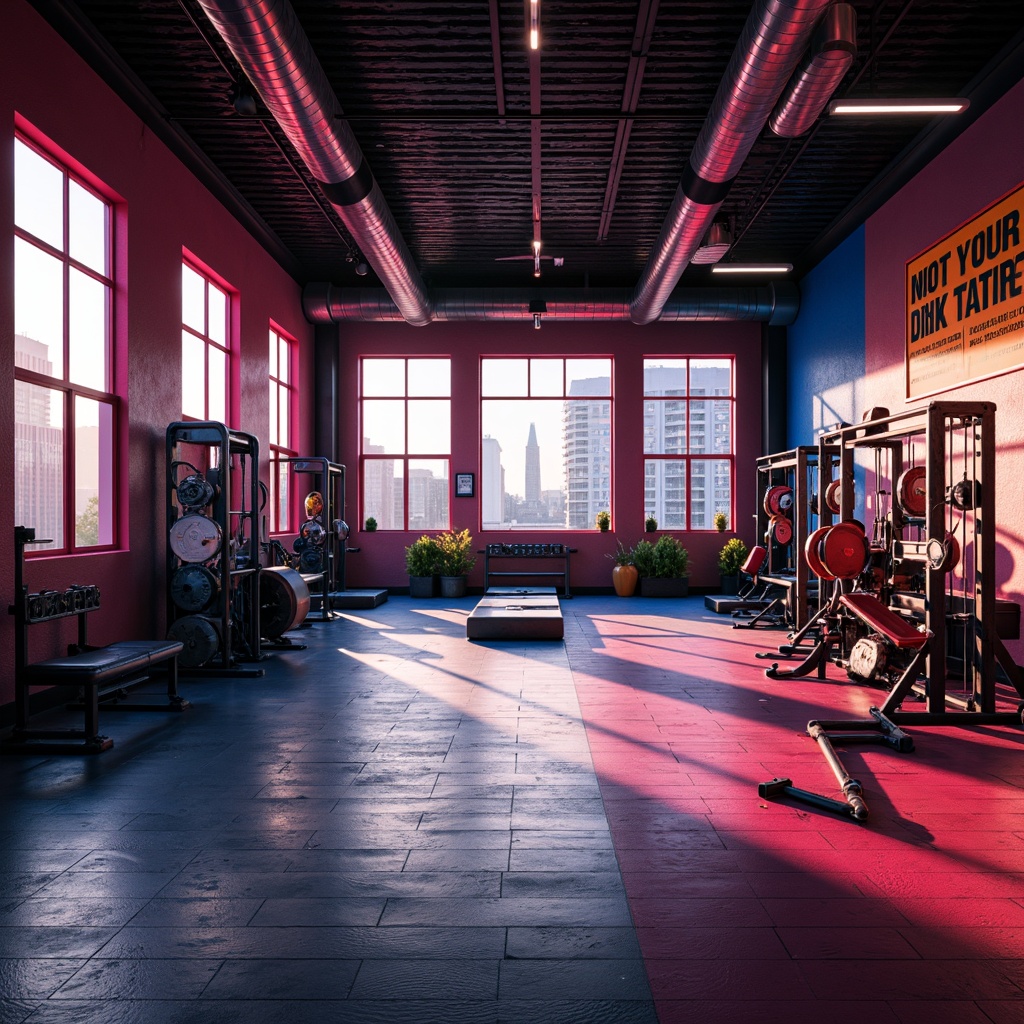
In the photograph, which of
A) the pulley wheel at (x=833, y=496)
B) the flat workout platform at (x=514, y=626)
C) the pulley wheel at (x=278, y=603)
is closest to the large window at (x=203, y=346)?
the pulley wheel at (x=278, y=603)

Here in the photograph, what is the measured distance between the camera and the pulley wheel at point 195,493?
6484 mm

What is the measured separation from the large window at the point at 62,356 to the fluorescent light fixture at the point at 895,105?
5.57 metres

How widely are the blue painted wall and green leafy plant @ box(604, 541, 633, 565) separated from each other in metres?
3.03

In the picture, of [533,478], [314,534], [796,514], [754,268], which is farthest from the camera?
[533,478]

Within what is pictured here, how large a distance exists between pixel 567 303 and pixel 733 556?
4607 millimetres

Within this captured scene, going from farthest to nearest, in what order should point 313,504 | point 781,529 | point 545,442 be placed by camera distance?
point 545,442, point 313,504, point 781,529

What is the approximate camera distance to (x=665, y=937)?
2.38 metres

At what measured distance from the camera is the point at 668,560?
498 inches

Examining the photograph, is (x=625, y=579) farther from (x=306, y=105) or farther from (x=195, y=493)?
(x=306, y=105)

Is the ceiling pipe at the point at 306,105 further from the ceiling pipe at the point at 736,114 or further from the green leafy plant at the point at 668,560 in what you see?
the green leafy plant at the point at 668,560

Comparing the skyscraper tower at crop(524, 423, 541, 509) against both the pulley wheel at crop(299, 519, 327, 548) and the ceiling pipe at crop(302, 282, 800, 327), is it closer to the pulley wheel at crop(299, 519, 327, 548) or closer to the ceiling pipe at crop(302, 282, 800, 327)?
the ceiling pipe at crop(302, 282, 800, 327)

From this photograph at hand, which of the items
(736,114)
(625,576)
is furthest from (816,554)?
(625,576)

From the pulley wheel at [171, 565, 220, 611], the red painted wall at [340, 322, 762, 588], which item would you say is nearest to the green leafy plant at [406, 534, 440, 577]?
the red painted wall at [340, 322, 762, 588]

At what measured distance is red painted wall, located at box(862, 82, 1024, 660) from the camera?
624cm
